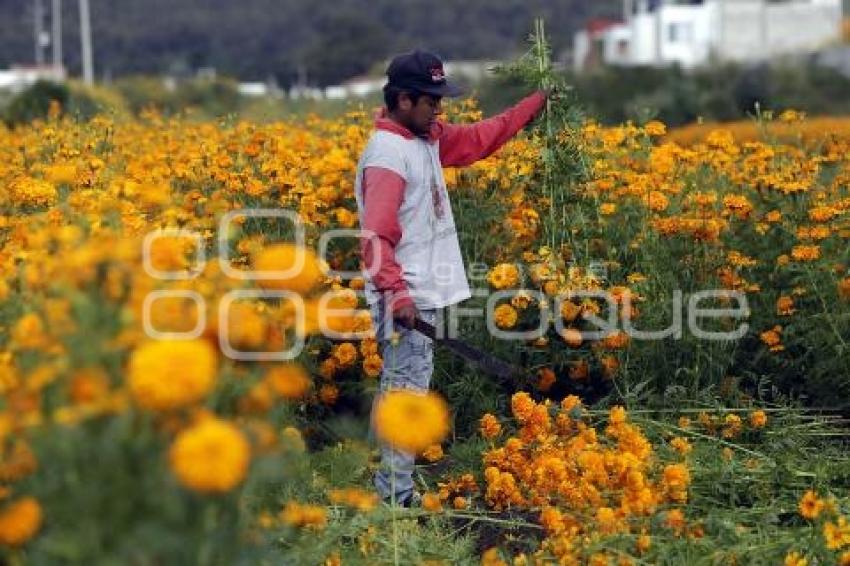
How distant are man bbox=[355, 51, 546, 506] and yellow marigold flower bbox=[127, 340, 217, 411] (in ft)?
6.79

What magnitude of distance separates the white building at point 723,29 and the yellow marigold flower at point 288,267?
6186cm

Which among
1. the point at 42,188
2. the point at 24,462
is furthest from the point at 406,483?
the point at 24,462

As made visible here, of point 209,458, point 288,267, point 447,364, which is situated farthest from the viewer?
point 447,364

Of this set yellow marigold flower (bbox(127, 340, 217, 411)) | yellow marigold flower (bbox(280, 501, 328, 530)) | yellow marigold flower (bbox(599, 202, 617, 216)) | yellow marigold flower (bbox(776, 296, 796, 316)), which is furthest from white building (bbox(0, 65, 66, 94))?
yellow marigold flower (bbox(127, 340, 217, 411))

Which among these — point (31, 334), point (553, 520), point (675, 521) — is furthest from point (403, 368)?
point (31, 334)

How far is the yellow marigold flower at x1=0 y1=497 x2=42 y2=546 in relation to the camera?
263 centimetres

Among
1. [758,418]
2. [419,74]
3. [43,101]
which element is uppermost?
[419,74]

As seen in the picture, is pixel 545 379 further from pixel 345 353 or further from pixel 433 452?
pixel 345 353

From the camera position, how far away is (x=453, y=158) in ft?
16.6

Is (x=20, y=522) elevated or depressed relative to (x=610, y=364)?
elevated

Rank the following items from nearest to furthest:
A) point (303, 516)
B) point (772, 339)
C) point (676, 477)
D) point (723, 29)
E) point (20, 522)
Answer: point (20, 522), point (303, 516), point (676, 477), point (772, 339), point (723, 29)

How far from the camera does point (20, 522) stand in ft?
8.65

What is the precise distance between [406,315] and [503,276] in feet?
3.04

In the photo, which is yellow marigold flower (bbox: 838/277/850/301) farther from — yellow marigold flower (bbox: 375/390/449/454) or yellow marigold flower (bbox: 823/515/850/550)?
yellow marigold flower (bbox: 375/390/449/454)
